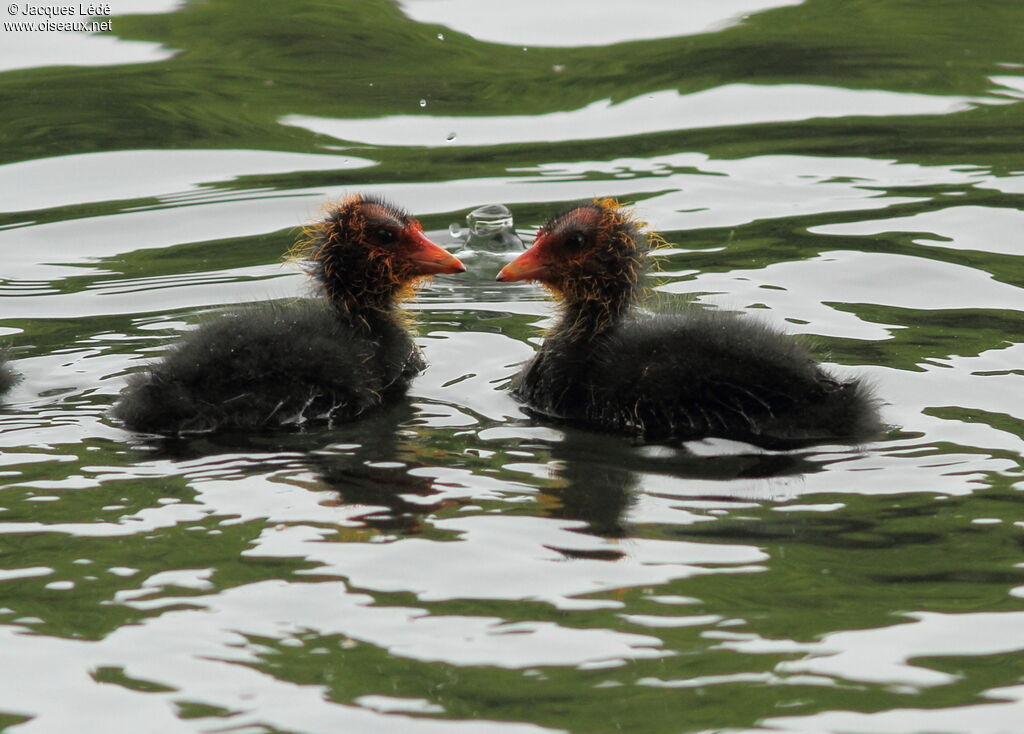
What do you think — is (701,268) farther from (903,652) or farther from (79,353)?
(903,652)

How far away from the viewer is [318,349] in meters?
8.88

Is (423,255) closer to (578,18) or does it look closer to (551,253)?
(551,253)

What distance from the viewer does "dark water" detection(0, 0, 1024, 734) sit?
5668mm

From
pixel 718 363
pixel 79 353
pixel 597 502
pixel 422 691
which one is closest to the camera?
pixel 422 691

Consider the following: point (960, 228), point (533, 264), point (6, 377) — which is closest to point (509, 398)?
point (533, 264)

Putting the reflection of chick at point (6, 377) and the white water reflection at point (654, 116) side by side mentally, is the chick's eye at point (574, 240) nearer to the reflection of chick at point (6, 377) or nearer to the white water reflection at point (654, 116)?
the reflection of chick at point (6, 377)

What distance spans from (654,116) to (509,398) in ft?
23.6

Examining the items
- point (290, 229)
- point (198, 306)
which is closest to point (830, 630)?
point (198, 306)

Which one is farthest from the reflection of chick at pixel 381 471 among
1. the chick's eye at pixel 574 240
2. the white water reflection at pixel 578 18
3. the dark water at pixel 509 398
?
the white water reflection at pixel 578 18

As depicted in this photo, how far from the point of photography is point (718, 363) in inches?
331

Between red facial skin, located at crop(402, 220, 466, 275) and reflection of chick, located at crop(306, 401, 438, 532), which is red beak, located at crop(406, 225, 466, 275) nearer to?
red facial skin, located at crop(402, 220, 466, 275)

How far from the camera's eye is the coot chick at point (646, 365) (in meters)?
8.31

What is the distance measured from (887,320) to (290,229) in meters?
5.10

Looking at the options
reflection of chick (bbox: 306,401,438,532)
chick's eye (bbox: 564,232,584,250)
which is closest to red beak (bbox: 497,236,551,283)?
chick's eye (bbox: 564,232,584,250)
